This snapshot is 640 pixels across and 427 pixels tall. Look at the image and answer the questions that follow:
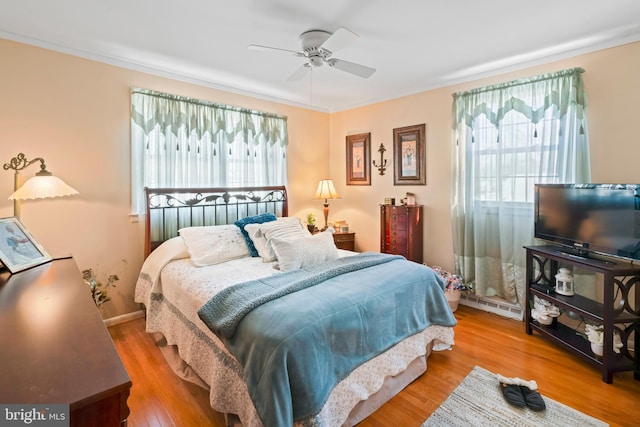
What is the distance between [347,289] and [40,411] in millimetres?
1548

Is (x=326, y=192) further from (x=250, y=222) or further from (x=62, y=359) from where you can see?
(x=62, y=359)

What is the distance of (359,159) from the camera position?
4.69 m

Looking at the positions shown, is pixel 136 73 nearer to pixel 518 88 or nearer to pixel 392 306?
pixel 392 306

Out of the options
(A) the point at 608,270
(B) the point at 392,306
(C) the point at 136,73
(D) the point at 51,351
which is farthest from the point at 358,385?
(C) the point at 136,73

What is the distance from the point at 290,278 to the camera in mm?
2277

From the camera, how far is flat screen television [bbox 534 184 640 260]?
2303mm

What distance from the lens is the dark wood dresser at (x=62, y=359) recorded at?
2.46 ft

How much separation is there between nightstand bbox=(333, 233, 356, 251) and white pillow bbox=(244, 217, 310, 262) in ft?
3.56

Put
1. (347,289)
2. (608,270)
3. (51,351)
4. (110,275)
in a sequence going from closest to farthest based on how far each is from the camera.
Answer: (51,351), (347,289), (608,270), (110,275)

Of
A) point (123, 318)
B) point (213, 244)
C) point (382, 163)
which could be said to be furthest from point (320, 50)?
point (123, 318)

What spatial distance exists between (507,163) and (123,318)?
14.0 feet

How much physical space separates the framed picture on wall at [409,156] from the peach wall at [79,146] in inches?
105

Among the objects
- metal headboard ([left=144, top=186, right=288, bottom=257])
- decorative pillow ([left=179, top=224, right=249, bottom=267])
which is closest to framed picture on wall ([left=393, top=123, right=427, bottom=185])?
metal headboard ([left=144, top=186, right=288, bottom=257])

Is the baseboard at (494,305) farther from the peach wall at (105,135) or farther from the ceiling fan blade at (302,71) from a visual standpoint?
the ceiling fan blade at (302,71)
